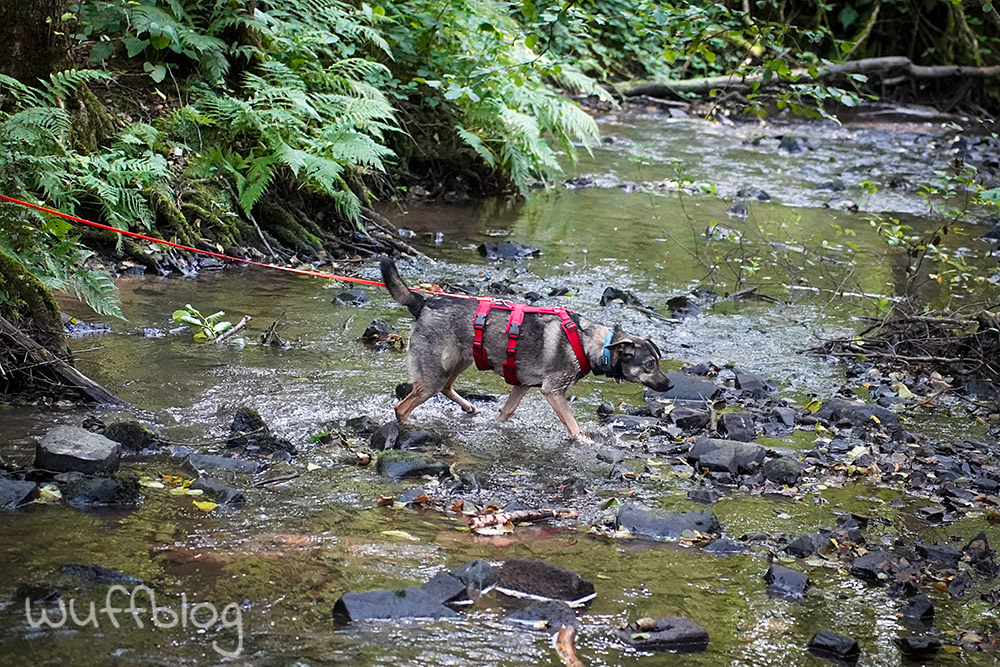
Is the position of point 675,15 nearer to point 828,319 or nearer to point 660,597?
point 828,319

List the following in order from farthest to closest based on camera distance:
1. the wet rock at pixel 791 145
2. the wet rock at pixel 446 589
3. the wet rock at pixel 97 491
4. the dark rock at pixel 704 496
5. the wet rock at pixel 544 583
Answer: the wet rock at pixel 791 145 → the dark rock at pixel 704 496 → the wet rock at pixel 97 491 → the wet rock at pixel 544 583 → the wet rock at pixel 446 589

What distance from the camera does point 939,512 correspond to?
6.00 metres

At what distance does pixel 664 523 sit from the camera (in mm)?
5637

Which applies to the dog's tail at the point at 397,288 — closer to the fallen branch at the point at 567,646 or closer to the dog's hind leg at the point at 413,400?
the dog's hind leg at the point at 413,400

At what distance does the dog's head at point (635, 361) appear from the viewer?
728 cm

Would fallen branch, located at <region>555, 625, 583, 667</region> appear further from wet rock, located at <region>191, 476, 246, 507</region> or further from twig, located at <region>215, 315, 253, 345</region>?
twig, located at <region>215, 315, 253, 345</region>

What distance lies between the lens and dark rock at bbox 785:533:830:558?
17.8ft

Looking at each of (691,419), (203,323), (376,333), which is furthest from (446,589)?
(203,323)

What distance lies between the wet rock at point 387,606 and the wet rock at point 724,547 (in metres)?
1.67

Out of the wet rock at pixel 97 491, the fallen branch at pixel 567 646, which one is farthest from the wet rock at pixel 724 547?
the wet rock at pixel 97 491

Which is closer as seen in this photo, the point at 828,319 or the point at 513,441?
the point at 513,441

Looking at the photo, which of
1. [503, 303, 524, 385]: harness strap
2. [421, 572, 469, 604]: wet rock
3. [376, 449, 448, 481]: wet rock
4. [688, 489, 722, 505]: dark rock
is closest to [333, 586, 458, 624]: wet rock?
[421, 572, 469, 604]: wet rock

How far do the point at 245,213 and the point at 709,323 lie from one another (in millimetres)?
5243

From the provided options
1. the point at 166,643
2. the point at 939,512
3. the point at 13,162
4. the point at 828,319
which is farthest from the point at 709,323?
the point at 166,643
